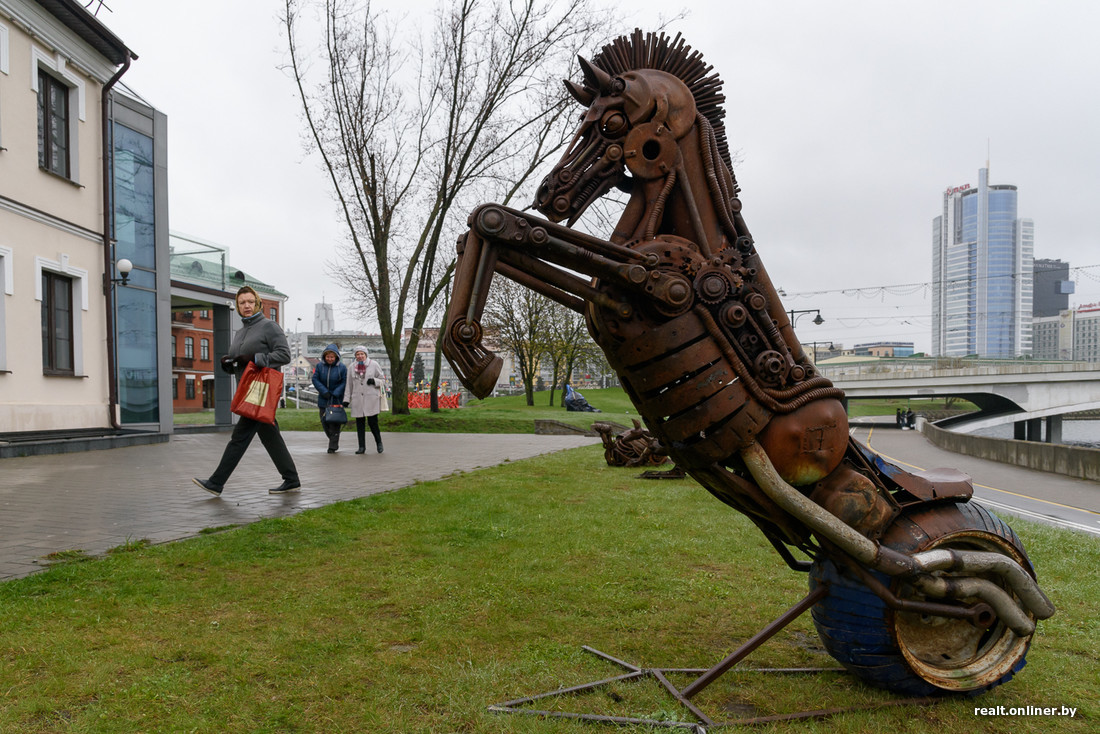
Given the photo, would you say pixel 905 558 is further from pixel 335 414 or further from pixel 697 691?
pixel 335 414

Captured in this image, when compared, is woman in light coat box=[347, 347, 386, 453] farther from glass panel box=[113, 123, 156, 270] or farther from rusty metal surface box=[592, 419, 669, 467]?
glass panel box=[113, 123, 156, 270]

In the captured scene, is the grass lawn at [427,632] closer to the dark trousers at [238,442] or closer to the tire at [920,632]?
the tire at [920,632]

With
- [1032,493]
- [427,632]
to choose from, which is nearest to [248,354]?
[427,632]

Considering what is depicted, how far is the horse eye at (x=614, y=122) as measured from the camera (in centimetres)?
325

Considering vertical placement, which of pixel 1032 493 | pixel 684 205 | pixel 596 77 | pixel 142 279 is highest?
pixel 142 279

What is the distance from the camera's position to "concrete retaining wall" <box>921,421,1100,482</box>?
19219mm

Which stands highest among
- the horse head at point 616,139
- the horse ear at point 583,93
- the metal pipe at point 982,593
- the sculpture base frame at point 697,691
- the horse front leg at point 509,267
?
the horse ear at point 583,93

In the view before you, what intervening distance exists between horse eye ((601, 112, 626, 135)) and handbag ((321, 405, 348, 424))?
12384mm

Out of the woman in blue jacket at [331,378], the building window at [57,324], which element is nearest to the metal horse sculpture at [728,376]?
the woman in blue jacket at [331,378]

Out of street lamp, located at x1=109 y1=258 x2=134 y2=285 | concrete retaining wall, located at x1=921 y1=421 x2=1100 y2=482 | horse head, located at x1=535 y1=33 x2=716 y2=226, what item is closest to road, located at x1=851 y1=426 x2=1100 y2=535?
concrete retaining wall, located at x1=921 y1=421 x2=1100 y2=482

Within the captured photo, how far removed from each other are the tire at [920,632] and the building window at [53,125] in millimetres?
18255

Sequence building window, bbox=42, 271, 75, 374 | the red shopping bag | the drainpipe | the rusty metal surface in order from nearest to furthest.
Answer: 1. the red shopping bag
2. the rusty metal surface
3. building window, bbox=42, 271, 75, 374
4. the drainpipe

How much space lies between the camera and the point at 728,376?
317 cm

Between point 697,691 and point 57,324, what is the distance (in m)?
17.7
